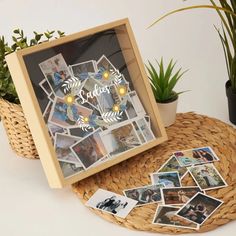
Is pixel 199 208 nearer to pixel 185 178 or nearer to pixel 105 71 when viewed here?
pixel 185 178

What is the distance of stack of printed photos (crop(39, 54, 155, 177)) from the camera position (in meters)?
1.57

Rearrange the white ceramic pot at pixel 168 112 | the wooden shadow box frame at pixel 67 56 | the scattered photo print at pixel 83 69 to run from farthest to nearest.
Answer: the white ceramic pot at pixel 168 112, the scattered photo print at pixel 83 69, the wooden shadow box frame at pixel 67 56

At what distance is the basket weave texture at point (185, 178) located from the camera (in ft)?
4.74

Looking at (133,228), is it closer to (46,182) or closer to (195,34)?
(46,182)

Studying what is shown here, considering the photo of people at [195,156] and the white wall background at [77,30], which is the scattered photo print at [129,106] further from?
the white wall background at [77,30]

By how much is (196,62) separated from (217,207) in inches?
38.3

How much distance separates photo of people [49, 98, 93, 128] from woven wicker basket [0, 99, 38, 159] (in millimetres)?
142

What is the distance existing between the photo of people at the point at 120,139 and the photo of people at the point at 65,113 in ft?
0.32

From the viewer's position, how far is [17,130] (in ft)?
5.62

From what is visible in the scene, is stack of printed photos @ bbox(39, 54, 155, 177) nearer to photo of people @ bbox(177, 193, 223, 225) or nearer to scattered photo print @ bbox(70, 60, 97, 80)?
scattered photo print @ bbox(70, 60, 97, 80)

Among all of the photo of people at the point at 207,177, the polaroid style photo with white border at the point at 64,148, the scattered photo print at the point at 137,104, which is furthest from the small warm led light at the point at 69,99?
the photo of people at the point at 207,177

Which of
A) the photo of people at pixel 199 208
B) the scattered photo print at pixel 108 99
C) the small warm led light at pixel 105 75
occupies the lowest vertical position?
the photo of people at pixel 199 208

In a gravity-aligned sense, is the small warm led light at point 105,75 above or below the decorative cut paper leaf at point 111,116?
above

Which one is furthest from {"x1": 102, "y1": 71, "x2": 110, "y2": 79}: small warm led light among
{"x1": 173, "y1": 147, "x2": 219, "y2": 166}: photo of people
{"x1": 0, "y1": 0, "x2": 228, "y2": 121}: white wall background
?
{"x1": 0, "y1": 0, "x2": 228, "y2": 121}: white wall background
